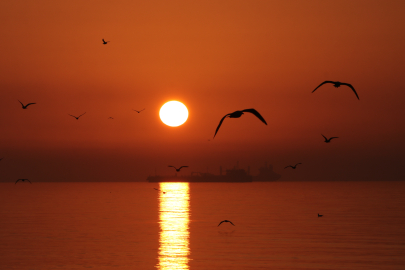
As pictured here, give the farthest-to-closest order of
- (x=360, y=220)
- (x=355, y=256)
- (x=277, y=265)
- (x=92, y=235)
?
(x=360, y=220), (x=92, y=235), (x=355, y=256), (x=277, y=265)

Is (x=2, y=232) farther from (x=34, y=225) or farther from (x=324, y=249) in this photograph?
(x=324, y=249)

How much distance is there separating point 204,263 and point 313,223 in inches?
1017

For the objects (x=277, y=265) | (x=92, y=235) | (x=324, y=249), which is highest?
(x=92, y=235)

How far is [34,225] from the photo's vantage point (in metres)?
50.8

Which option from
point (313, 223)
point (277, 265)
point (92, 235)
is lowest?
point (277, 265)

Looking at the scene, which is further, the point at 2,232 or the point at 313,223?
the point at 313,223

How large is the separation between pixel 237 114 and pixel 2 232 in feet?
106

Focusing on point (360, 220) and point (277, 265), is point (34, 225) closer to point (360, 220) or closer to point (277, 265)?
point (277, 265)

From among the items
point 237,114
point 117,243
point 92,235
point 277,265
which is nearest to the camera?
point 237,114

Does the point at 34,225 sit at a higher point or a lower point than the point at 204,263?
higher

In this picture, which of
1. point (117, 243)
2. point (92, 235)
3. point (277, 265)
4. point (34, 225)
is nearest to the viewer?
point (277, 265)

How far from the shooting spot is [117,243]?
37094 mm

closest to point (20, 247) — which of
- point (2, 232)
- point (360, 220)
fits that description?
point (2, 232)

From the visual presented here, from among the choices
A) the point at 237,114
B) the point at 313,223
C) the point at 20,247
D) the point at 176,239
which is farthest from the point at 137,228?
the point at 237,114
